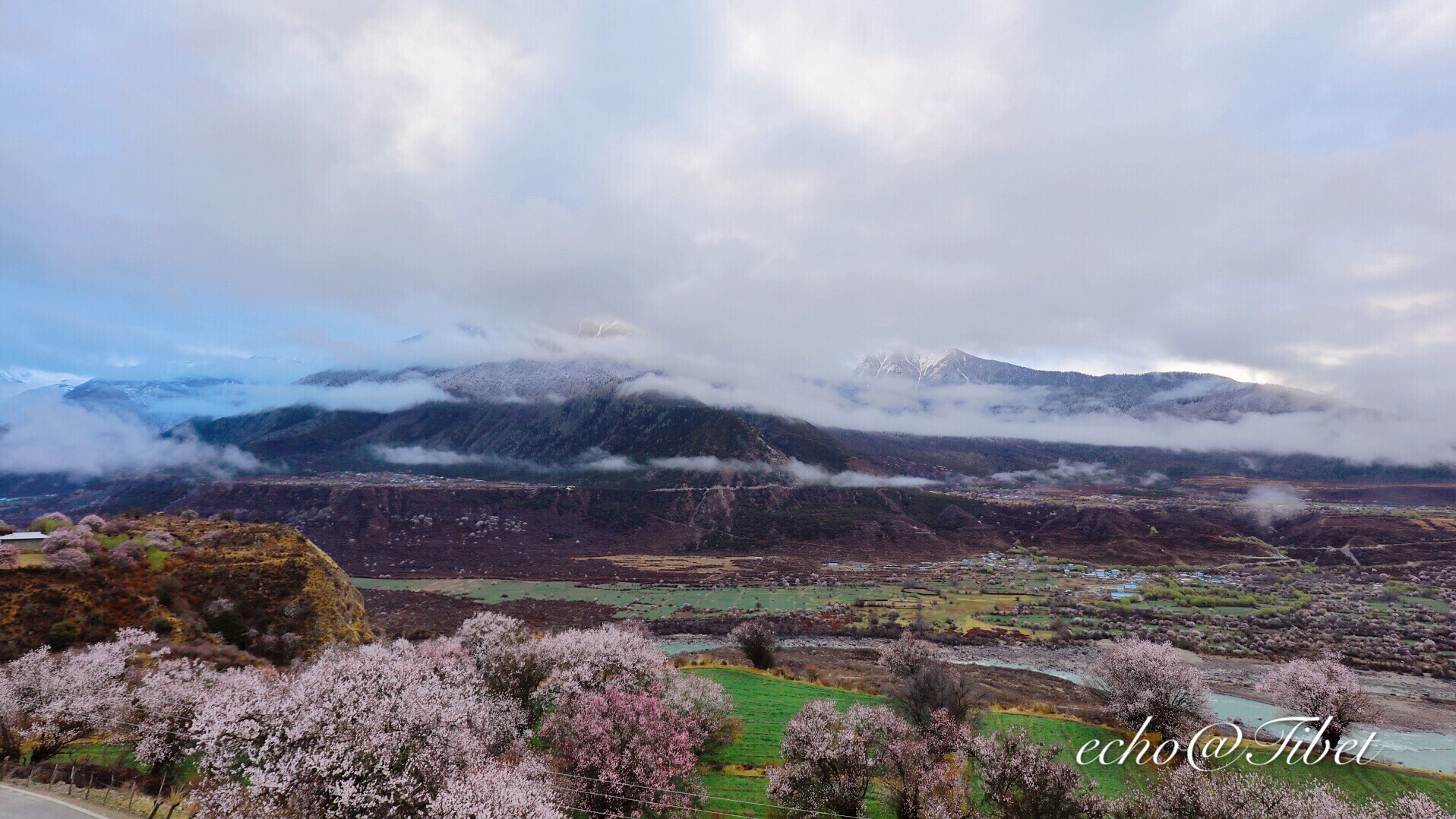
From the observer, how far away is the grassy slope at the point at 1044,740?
23125 millimetres

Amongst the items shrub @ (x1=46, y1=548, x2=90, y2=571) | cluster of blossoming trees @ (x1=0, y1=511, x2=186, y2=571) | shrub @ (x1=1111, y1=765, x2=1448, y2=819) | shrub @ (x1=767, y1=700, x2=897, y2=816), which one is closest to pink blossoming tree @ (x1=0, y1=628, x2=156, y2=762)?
shrub @ (x1=46, y1=548, x2=90, y2=571)

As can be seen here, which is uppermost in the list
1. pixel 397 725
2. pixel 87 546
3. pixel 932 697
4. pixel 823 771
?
pixel 87 546

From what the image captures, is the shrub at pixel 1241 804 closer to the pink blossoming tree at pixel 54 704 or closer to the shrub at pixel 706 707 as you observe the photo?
the shrub at pixel 706 707

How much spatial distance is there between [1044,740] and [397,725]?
101 feet

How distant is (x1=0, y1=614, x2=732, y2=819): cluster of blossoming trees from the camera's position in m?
15.5

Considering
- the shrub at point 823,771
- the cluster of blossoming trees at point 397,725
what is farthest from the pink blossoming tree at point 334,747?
the shrub at point 823,771

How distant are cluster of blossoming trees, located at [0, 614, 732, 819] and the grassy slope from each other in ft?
6.73

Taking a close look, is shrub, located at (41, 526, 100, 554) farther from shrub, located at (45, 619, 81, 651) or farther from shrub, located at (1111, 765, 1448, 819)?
shrub, located at (1111, 765, 1448, 819)

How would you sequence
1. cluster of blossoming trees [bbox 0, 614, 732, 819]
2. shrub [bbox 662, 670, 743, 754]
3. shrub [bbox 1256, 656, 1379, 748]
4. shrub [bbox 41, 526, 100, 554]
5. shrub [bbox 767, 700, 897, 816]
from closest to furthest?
cluster of blossoming trees [bbox 0, 614, 732, 819] < shrub [bbox 767, 700, 897, 816] < shrub [bbox 1256, 656, 1379, 748] < shrub [bbox 662, 670, 743, 754] < shrub [bbox 41, 526, 100, 554]

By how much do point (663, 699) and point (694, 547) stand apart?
123722mm

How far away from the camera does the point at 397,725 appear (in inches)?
670

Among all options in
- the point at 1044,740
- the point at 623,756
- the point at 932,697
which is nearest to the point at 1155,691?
the point at 1044,740

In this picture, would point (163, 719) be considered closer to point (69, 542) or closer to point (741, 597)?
point (69, 542)

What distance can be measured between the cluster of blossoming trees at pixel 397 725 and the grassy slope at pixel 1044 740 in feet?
6.73
